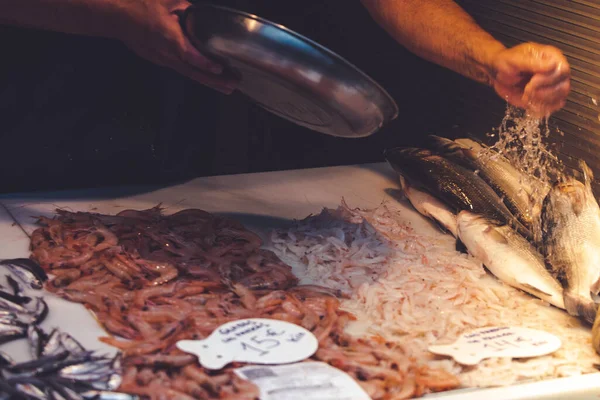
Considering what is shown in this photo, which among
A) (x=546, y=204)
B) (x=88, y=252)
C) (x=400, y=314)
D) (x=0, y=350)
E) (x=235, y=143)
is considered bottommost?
(x=0, y=350)

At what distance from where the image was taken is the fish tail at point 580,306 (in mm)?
2611

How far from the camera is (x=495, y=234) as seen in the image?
3039mm

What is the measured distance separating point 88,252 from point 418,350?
1.10 metres

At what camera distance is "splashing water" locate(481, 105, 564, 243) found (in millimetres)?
3268

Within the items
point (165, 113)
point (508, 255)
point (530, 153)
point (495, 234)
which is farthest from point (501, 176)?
point (165, 113)

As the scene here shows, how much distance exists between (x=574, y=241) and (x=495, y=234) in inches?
11.7

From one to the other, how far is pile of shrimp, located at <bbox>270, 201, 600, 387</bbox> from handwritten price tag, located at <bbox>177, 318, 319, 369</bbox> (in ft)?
A: 0.82

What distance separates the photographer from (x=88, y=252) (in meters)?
2.65

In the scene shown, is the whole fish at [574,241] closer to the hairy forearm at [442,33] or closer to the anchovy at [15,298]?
the hairy forearm at [442,33]

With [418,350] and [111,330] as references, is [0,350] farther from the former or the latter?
[418,350]

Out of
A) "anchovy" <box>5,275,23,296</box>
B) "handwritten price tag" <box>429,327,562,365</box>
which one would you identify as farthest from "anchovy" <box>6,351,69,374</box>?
"handwritten price tag" <box>429,327,562,365</box>

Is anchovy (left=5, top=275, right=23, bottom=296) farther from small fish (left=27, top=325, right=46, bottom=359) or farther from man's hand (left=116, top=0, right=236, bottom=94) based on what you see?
man's hand (left=116, top=0, right=236, bottom=94)

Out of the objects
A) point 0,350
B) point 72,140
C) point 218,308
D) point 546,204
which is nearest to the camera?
point 0,350

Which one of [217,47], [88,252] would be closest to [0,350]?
[88,252]
